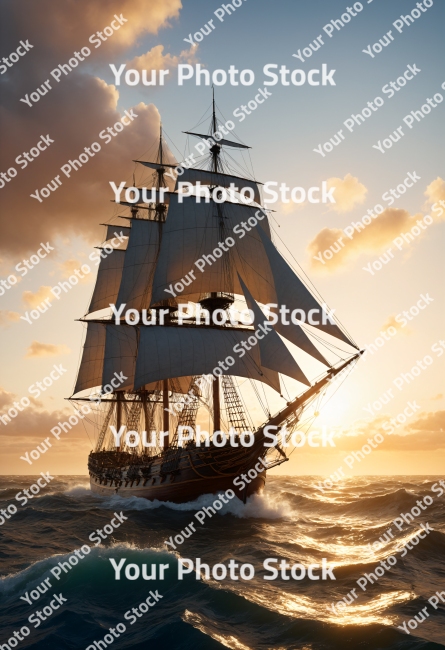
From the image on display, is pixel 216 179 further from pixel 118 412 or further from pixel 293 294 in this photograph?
pixel 118 412

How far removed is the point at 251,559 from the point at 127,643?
27.0ft

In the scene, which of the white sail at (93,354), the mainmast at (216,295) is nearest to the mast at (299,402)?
the mainmast at (216,295)

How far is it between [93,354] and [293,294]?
113 feet

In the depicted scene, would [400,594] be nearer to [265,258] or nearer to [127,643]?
[127,643]

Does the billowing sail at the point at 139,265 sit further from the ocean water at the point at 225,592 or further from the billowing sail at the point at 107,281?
the ocean water at the point at 225,592

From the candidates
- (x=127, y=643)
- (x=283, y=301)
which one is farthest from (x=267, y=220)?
(x=127, y=643)

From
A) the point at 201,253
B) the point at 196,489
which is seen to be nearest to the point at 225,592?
the point at 196,489

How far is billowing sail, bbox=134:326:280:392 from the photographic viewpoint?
37906 mm

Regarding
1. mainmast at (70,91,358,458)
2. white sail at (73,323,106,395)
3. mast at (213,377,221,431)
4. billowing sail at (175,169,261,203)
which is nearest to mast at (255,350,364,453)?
mainmast at (70,91,358,458)

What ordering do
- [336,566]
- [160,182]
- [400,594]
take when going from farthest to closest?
[160,182]
[336,566]
[400,594]

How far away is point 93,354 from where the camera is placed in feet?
189

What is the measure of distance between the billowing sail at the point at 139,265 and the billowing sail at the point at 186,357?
1019cm

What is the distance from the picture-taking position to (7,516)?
97.1 ft

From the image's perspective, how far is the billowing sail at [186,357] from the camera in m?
37.9
